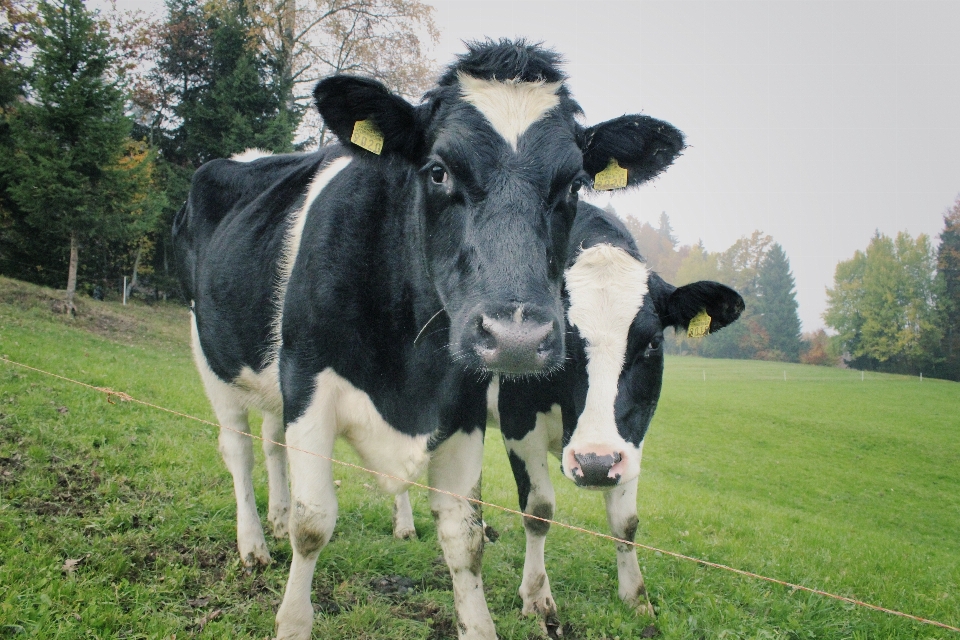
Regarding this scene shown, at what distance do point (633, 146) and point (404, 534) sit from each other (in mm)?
3676

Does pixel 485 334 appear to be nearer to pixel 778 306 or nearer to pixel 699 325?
pixel 699 325

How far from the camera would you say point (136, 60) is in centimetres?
2439

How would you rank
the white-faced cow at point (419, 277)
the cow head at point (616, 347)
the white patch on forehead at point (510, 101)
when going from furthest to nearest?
1. the cow head at point (616, 347)
2. the white patch on forehead at point (510, 101)
3. the white-faced cow at point (419, 277)

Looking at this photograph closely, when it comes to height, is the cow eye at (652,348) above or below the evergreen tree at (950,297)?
below

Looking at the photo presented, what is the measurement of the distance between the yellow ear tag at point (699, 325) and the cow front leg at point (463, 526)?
2.10m

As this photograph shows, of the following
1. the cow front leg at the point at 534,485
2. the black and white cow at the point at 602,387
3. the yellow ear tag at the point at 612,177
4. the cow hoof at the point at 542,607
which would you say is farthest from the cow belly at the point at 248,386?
the yellow ear tag at the point at 612,177

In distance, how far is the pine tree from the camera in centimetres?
1556

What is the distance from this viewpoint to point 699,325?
4582mm

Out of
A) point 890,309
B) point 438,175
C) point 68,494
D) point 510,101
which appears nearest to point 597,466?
point 438,175

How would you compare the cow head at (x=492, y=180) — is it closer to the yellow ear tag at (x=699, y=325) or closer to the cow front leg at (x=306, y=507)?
the cow front leg at (x=306, y=507)

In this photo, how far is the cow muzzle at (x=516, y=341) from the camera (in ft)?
6.76

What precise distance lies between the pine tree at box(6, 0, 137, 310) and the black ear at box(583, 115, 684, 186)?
657 inches

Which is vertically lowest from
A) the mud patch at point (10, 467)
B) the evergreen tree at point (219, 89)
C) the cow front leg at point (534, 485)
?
the mud patch at point (10, 467)

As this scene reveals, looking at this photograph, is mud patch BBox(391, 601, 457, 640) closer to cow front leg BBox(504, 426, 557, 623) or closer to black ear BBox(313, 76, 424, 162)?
cow front leg BBox(504, 426, 557, 623)
